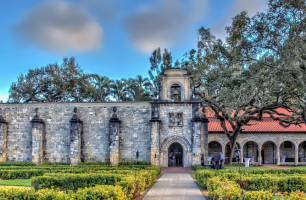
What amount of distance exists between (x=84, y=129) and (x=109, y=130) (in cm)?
260

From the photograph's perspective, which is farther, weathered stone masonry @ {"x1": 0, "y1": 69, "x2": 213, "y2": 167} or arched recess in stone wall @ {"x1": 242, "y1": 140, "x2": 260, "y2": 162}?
arched recess in stone wall @ {"x1": 242, "y1": 140, "x2": 260, "y2": 162}

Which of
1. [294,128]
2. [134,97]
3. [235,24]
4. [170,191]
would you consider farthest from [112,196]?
[134,97]

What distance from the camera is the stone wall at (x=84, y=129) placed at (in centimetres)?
2709

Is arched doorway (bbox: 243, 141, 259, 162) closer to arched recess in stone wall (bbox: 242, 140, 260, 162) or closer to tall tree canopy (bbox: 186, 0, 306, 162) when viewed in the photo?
arched recess in stone wall (bbox: 242, 140, 260, 162)

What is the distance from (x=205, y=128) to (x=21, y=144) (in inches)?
699

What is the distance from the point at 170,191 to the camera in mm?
14297

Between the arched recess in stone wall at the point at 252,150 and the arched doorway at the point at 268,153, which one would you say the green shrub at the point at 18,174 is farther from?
the arched doorway at the point at 268,153

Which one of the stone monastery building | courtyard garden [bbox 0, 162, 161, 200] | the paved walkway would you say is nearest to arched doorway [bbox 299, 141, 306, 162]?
the stone monastery building

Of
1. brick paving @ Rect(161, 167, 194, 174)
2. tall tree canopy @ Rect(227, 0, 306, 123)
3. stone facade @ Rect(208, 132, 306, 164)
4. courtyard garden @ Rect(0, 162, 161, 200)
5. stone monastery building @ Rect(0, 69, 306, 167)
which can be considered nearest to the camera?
courtyard garden @ Rect(0, 162, 161, 200)

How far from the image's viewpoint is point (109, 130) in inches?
1066

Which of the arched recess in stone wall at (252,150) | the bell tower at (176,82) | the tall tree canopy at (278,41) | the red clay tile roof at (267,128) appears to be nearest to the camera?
the tall tree canopy at (278,41)

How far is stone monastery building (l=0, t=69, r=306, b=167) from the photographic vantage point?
26.2 metres

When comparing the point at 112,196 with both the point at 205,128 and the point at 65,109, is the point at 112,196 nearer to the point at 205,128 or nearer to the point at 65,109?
the point at 205,128

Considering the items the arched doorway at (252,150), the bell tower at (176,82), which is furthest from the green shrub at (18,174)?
the arched doorway at (252,150)
